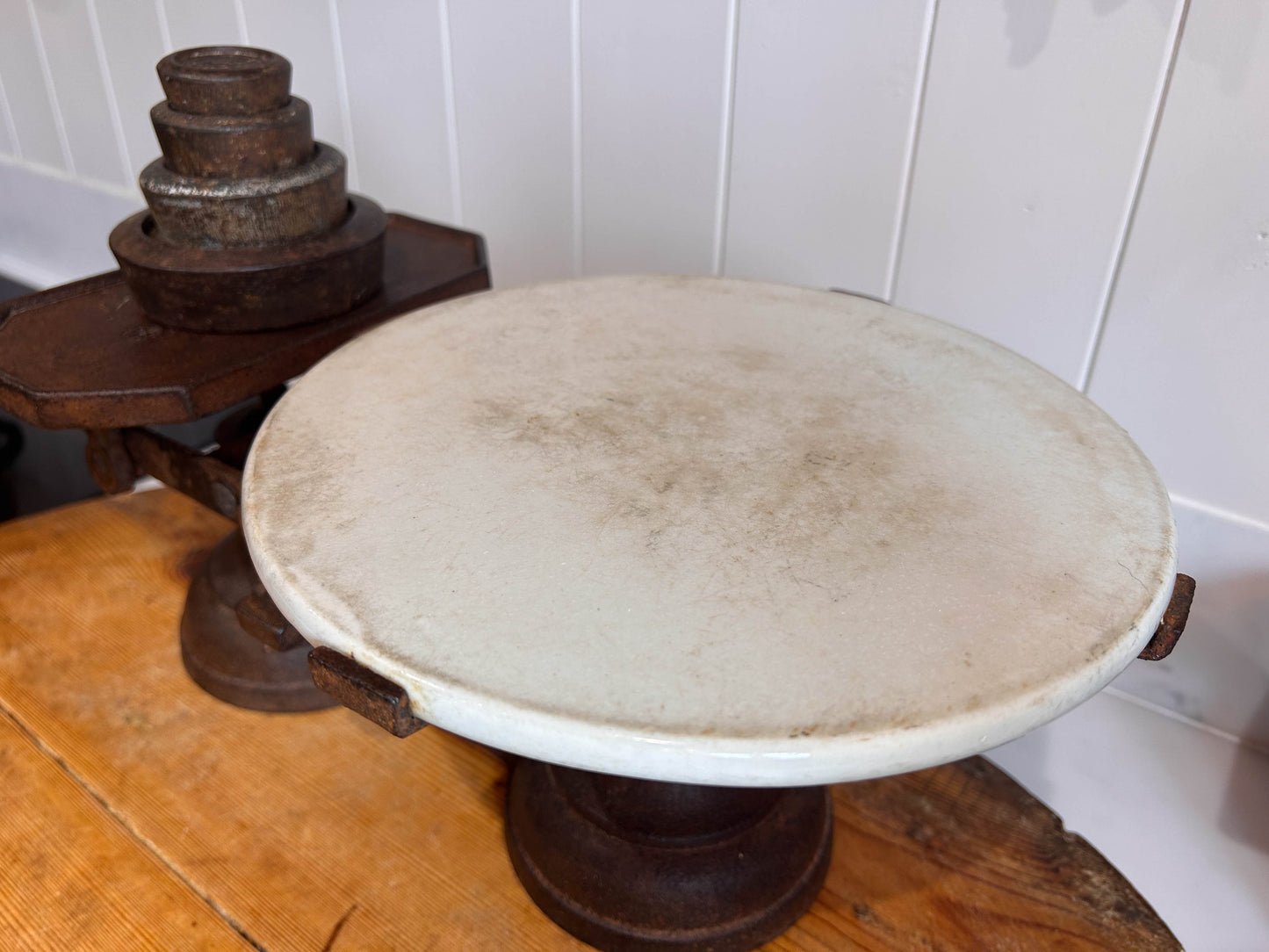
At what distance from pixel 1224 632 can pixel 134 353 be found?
1321 mm

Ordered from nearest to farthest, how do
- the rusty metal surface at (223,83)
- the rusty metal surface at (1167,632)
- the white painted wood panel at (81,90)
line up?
the rusty metal surface at (1167,632) → the rusty metal surface at (223,83) → the white painted wood panel at (81,90)

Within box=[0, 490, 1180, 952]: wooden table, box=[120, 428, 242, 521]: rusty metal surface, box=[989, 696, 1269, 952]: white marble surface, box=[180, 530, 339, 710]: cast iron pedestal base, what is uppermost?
box=[120, 428, 242, 521]: rusty metal surface

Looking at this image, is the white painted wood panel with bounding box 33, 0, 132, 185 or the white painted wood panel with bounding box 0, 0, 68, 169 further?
the white painted wood panel with bounding box 0, 0, 68, 169

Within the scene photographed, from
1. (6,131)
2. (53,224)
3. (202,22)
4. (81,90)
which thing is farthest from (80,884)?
(6,131)

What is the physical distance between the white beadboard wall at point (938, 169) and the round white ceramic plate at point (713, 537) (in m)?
0.32

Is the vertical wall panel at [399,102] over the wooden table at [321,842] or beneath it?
over

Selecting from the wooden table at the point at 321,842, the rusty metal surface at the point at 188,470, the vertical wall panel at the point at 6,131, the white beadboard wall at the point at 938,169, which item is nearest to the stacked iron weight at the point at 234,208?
the rusty metal surface at the point at 188,470

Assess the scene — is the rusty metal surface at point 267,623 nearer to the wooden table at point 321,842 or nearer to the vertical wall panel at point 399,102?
the wooden table at point 321,842

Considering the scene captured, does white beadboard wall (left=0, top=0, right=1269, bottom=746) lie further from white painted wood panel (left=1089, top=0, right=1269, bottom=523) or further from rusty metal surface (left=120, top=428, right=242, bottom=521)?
rusty metal surface (left=120, top=428, right=242, bottom=521)

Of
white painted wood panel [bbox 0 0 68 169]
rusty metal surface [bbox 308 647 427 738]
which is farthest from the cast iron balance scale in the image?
white painted wood panel [bbox 0 0 68 169]

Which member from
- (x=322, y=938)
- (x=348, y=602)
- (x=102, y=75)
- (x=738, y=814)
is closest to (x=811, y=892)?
(x=738, y=814)

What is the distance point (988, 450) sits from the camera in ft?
2.68

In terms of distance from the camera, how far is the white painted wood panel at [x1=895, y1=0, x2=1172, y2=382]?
3.62 feet

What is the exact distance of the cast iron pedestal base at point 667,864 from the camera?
892mm
